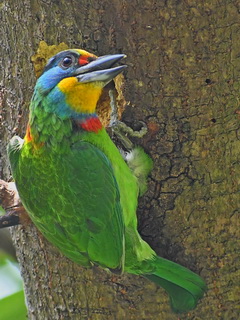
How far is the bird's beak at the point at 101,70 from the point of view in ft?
8.62

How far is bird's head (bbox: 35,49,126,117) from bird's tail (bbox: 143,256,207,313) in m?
0.76

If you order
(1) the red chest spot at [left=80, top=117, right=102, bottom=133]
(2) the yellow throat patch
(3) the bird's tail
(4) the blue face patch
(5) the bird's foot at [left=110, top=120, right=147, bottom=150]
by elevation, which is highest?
(4) the blue face patch

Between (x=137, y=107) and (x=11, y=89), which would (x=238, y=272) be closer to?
(x=137, y=107)

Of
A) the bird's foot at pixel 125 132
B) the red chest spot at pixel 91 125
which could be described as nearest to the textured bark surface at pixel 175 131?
the bird's foot at pixel 125 132

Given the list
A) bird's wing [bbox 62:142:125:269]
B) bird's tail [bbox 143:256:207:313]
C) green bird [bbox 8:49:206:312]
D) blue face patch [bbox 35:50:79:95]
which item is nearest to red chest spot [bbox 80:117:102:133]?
green bird [bbox 8:49:206:312]

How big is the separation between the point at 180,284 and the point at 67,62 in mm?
1074

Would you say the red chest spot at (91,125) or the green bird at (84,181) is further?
the red chest spot at (91,125)

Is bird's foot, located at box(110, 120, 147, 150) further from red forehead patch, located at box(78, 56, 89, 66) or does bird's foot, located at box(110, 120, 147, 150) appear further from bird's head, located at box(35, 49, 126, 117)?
red forehead patch, located at box(78, 56, 89, 66)

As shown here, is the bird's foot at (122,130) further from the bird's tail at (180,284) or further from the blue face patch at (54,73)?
the bird's tail at (180,284)

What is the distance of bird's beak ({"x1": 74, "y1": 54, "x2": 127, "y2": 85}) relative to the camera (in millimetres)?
2627

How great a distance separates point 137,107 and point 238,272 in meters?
0.83

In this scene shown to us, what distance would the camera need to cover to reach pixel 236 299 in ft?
8.99

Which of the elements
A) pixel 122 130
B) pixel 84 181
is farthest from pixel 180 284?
pixel 122 130

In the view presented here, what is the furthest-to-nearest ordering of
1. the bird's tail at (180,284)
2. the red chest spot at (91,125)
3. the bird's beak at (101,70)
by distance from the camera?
1. the red chest spot at (91,125)
2. the bird's tail at (180,284)
3. the bird's beak at (101,70)
